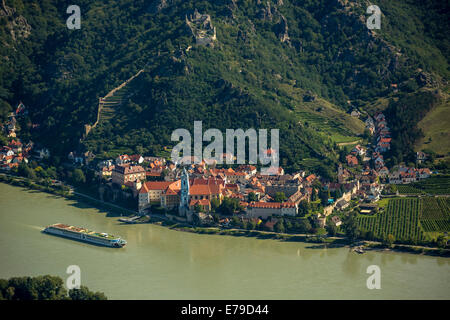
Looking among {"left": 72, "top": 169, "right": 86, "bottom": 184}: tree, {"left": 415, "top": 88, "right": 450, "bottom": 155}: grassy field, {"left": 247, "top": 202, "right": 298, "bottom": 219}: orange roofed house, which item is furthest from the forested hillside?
{"left": 247, "top": 202, "right": 298, "bottom": 219}: orange roofed house

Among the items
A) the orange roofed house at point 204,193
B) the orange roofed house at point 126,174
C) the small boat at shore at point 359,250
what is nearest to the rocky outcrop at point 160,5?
the orange roofed house at point 126,174

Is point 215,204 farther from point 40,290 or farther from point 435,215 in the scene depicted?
point 40,290

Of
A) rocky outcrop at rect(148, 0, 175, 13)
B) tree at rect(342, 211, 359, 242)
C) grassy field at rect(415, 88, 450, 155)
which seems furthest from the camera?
rocky outcrop at rect(148, 0, 175, 13)

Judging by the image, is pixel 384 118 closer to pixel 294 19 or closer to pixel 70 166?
pixel 294 19

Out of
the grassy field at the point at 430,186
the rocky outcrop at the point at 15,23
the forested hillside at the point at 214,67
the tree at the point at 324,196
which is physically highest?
the rocky outcrop at the point at 15,23

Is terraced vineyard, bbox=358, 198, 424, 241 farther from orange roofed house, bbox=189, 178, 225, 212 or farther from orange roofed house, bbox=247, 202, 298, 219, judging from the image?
orange roofed house, bbox=189, 178, 225, 212

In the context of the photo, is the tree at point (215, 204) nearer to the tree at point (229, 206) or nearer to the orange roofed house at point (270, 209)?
the tree at point (229, 206)

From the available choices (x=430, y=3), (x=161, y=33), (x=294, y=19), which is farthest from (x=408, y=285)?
(x=430, y=3)
